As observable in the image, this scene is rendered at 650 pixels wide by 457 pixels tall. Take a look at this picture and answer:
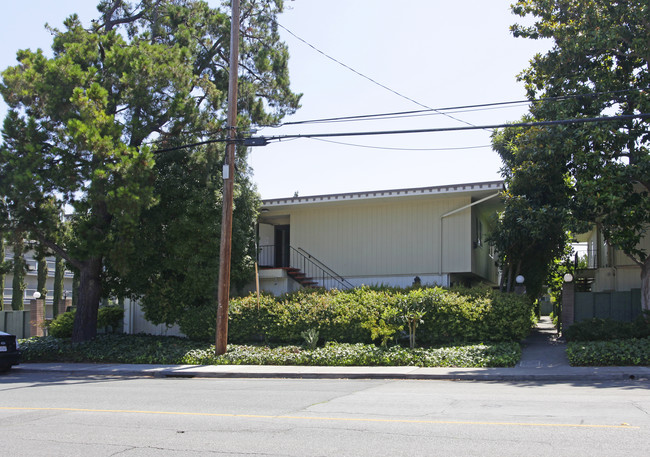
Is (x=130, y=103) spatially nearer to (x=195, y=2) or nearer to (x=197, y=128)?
(x=197, y=128)

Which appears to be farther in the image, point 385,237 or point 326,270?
point 326,270

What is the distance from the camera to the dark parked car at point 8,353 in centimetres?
1720

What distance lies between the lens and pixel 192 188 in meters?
20.3

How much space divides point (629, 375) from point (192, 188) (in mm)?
13597

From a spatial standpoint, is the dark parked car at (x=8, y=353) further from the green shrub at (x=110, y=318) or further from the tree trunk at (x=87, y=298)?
the green shrub at (x=110, y=318)

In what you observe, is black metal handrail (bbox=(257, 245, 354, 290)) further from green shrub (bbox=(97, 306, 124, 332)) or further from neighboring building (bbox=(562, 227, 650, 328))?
neighboring building (bbox=(562, 227, 650, 328))

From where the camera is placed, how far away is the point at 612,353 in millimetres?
15031

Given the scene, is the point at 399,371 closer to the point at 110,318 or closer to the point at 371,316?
the point at 371,316

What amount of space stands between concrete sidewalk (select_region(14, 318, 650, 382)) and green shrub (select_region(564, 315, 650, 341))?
28.6 inches

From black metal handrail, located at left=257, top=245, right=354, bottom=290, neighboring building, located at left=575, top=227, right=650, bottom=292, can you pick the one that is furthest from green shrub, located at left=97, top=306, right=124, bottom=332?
neighboring building, located at left=575, top=227, right=650, bottom=292

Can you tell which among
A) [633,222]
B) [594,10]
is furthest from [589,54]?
[633,222]

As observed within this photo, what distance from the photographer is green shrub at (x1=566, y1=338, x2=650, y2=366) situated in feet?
48.5

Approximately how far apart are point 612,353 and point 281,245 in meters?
15.0

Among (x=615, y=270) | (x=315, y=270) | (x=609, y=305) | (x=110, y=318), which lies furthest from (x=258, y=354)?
(x=615, y=270)
